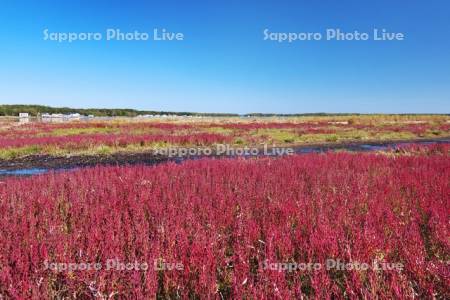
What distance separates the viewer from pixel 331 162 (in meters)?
11.0

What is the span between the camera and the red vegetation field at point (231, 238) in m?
2.95


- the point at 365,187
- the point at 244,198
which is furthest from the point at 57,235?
the point at 365,187

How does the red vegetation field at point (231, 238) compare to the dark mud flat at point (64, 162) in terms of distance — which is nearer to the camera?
the red vegetation field at point (231, 238)

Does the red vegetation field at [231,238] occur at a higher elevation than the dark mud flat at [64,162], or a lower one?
higher

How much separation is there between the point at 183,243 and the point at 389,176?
20.1ft

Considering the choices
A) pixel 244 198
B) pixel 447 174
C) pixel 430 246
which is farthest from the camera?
pixel 447 174

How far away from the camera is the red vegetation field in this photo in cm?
295

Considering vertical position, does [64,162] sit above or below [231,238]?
below

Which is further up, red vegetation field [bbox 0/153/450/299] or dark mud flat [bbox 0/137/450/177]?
red vegetation field [bbox 0/153/450/299]

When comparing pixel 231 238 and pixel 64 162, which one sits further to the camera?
pixel 64 162

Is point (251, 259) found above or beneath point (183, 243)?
beneath

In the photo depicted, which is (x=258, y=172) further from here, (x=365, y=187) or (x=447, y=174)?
(x=447, y=174)

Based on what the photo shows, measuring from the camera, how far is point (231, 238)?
459cm

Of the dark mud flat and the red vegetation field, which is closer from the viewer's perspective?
the red vegetation field
